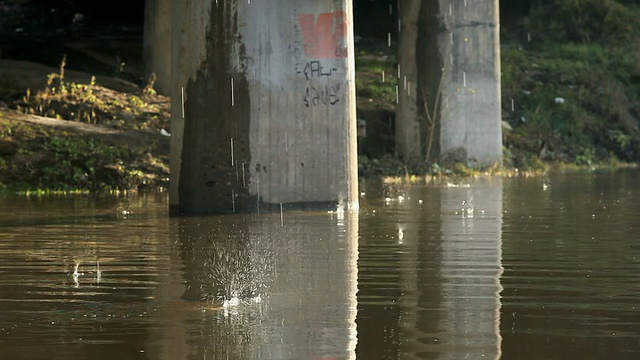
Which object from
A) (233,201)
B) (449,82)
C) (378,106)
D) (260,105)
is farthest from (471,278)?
(378,106)

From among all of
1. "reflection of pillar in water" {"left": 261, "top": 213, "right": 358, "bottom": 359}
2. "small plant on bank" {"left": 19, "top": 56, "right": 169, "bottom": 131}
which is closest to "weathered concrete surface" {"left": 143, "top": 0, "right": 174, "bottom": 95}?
"small plant on bank" {"left": 19, "top": 56, "right": 169, "bottom": 131}

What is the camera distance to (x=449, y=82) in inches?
1177

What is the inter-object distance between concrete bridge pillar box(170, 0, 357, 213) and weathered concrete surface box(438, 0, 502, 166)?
34.5ft

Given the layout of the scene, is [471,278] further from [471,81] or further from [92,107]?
[471,81]

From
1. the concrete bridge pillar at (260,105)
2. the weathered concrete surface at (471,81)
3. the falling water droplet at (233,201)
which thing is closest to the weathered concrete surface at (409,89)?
the weathered concrete surface at (471,81)

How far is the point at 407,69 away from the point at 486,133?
6.80 feet

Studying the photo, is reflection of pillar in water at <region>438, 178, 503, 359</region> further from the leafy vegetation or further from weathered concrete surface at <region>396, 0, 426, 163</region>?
the leafy vegetation

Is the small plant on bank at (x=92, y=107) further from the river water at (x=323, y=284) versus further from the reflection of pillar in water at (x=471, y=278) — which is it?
the reflection of pillar in water at (x=471, y=278)

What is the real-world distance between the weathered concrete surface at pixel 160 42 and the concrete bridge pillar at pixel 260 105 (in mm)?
12815

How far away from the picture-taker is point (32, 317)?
9.65 meters

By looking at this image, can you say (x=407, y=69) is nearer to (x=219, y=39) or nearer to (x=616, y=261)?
(x=219, y=39)

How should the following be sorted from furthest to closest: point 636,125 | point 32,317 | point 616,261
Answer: point 636,125
point 616,261
point 32,317

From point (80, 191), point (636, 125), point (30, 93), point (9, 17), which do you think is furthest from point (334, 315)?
point (9, 17)

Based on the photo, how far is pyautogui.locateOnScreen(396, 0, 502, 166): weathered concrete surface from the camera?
2955 centimetres
